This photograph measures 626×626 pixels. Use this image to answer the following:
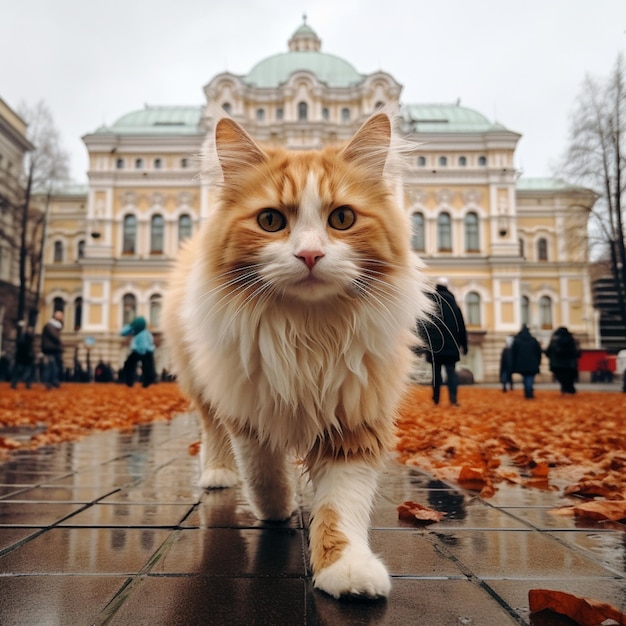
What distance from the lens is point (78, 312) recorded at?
145 feet

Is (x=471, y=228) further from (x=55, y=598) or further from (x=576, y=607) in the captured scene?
(x=55, y=598)

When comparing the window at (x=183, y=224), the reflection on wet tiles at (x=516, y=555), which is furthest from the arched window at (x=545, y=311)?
the reflection on wet tiles at (x=516, y=555)

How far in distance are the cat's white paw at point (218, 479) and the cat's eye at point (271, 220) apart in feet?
6.41

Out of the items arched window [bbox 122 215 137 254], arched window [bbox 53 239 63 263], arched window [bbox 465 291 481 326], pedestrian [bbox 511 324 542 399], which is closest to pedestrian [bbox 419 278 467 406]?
pedestrian [bbox 511 324 542 399]

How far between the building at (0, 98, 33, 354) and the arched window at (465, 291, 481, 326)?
30.0 meters

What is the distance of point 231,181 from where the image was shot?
243 centimetres

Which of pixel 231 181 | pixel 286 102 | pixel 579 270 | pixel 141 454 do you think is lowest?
pixel 141 454

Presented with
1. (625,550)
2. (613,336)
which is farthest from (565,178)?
(613,336)

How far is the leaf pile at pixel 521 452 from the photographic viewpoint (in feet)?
Answer: 11.9

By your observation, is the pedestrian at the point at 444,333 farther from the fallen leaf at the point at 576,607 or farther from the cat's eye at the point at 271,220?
the fallen leaf at the point at 576,607

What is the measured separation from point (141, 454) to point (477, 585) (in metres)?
3.85

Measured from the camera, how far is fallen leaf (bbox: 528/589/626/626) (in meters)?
1.56

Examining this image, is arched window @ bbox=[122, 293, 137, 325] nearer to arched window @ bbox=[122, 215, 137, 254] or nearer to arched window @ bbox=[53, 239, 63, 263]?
arched window @ bbox=[122, 215, 137, 254]

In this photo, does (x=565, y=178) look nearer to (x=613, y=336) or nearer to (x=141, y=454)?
(x=141, y=454)
